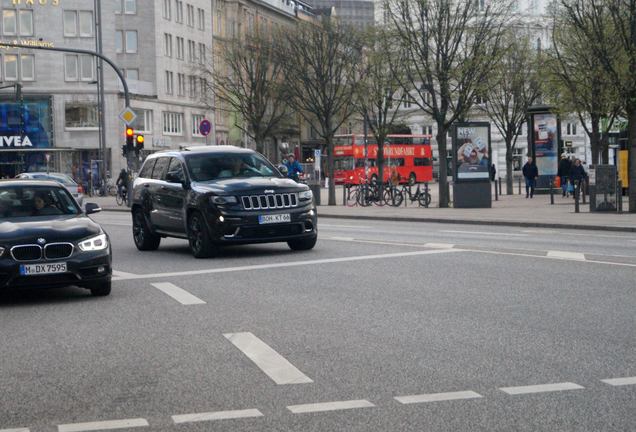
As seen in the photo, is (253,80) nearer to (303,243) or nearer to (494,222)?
(494,222)

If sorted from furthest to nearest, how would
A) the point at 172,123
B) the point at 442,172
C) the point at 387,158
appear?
the point at 172,123 → the point at 387,158 → the point at 442,172

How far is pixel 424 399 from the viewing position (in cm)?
704

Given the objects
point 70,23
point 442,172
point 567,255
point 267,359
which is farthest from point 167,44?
point 267,359

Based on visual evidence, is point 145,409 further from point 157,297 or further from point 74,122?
point 74,122

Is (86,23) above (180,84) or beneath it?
above

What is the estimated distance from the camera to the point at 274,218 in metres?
18.6

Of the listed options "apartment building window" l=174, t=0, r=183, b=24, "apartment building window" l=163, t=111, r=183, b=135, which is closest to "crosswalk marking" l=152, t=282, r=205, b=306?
"apartment building window" l=163, t=111, r=183, b=135

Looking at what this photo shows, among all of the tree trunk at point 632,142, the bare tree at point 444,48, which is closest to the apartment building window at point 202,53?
the bare tree at point 444,48

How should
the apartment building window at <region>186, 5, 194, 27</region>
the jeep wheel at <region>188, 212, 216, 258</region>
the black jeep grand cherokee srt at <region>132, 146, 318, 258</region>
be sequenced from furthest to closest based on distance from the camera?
the apartment building window at <region>186, 5, 194, 27</region> → the jeep wheel at <region>188, 212, 216, 258</region> → the black jeep grand cherokee srt at <region>132, 146, 318, 258</region>

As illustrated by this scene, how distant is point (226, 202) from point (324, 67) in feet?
117

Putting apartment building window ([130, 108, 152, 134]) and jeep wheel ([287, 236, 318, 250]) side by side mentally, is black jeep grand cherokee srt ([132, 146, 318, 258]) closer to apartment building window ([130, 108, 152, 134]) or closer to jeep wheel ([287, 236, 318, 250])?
jeep wheel ([287, 236, 318, 250])

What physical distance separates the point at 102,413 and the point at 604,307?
5.88 m

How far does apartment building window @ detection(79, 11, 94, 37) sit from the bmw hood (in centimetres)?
7469

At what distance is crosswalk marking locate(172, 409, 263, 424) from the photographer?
6597 mm
